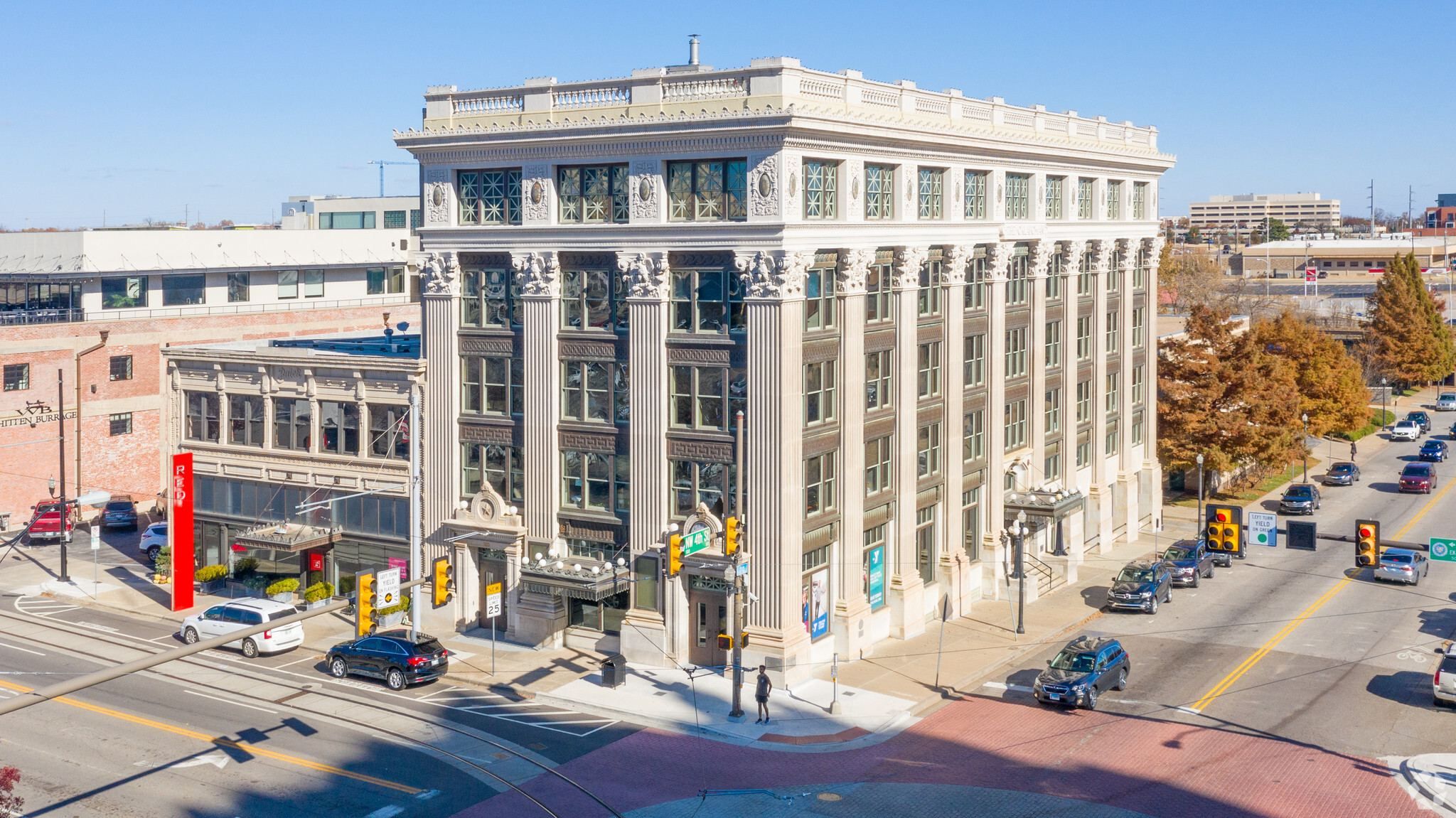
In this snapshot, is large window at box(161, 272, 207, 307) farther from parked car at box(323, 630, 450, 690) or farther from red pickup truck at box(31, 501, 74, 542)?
parked car at box(323, 630, 450, 690)

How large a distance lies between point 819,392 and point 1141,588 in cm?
1747

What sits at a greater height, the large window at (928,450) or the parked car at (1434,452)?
the large window at (928,450)

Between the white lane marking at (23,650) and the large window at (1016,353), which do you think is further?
the large window at (1016,353)

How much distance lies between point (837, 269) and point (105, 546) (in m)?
40.9

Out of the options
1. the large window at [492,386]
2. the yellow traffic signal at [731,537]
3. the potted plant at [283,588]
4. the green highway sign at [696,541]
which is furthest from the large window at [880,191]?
the potted plant at [283,588]

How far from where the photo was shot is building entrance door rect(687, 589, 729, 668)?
45.5m

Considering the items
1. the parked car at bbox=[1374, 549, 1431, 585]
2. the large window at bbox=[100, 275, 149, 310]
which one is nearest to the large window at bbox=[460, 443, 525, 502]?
the parked car at bbox=[1374, 549, 1431, 585]

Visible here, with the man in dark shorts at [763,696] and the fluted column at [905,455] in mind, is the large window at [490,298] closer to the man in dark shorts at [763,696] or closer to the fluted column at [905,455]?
the fluted column at [905,455]

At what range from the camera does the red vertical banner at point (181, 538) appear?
161 feet

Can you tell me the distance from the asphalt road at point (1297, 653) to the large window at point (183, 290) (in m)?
56.2

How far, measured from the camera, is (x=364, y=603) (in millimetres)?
33406

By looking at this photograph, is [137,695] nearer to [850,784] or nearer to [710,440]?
[710,440]

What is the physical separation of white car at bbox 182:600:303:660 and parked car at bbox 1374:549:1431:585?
44.2 metres

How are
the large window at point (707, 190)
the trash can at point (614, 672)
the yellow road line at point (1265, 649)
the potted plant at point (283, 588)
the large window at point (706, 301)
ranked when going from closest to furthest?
the yellow road line at point (1265, 649) < the trash can at point (614, 672) < the large window at point (707, 190) < the large window at point (706, 301) < the potted plant at point (283, 588)
